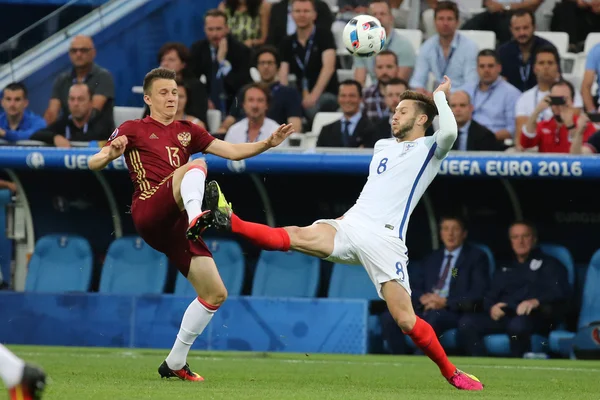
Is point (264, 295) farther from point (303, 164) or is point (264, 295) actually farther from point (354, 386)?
point (354, 386)

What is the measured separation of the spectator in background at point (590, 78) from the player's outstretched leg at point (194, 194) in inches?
266

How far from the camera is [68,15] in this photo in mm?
14703

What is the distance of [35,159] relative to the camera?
41.5ft

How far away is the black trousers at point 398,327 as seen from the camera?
11875mm

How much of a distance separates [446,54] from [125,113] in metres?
3.71

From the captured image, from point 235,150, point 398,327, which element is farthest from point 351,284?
point 235,150

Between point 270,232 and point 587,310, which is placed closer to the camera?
point 270,232

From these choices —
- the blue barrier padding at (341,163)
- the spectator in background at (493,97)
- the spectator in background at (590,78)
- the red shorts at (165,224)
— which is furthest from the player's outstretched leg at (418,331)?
the spectator in background at (590,78)

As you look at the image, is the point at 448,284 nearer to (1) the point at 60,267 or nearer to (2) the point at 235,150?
(1) the point at 60,267

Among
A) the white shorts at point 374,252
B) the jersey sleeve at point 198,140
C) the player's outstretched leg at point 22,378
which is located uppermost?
the jersey sleeve at point 198,140

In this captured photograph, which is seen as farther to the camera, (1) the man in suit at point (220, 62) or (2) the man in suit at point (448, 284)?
(1) the man in suit at point (220, 62)

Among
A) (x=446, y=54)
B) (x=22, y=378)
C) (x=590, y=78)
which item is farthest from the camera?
(x=446, y=54)

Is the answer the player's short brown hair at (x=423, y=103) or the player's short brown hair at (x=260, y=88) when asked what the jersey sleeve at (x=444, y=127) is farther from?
the player's short brown hair at (x=260, y=88)

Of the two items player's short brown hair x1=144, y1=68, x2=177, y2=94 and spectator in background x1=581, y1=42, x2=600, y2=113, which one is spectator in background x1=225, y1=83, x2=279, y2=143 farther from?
player's short brown hair x1=144, y1=68, x2=177, y2=94
